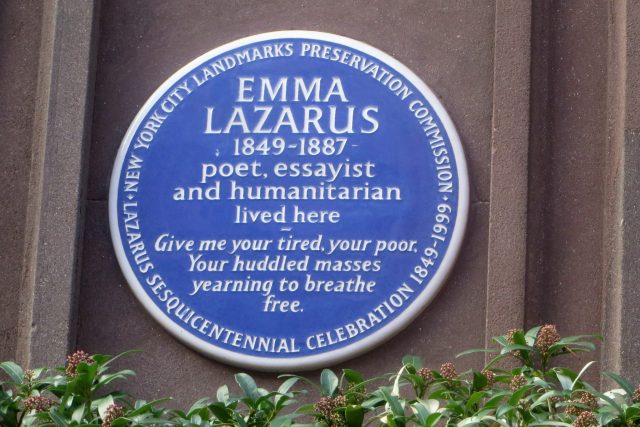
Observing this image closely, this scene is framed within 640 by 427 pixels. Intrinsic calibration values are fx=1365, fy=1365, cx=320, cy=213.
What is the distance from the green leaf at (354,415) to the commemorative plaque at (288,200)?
3.93 feet

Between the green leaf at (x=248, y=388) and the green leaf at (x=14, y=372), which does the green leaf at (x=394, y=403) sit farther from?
the green leaf at (x=14, y=372)

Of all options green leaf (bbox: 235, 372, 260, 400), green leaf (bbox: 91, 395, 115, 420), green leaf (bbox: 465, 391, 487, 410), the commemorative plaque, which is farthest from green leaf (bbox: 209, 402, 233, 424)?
the commemorative plaque

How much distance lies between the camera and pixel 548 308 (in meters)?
5.88

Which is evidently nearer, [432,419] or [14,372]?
[432,419]

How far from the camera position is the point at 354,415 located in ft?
15.1

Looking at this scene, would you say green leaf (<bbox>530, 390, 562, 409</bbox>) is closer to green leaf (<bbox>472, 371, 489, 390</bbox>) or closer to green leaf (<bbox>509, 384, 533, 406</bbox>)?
green leaf (<bbox>509, 384, 533, 406</bbox>)

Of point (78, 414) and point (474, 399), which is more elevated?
point (474, 399)

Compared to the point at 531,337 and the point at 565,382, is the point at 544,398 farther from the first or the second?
the point at 531,337

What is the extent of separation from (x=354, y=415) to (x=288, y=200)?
1.64 meters

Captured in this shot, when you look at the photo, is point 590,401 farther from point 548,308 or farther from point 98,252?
point 98,252

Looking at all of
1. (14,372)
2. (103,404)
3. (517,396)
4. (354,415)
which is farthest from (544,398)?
(14,372)

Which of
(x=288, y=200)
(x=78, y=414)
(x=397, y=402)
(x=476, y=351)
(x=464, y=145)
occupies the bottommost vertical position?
(x=78, y=414)

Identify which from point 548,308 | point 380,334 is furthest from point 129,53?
point 548,308

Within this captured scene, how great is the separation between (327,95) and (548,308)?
4.48ft
